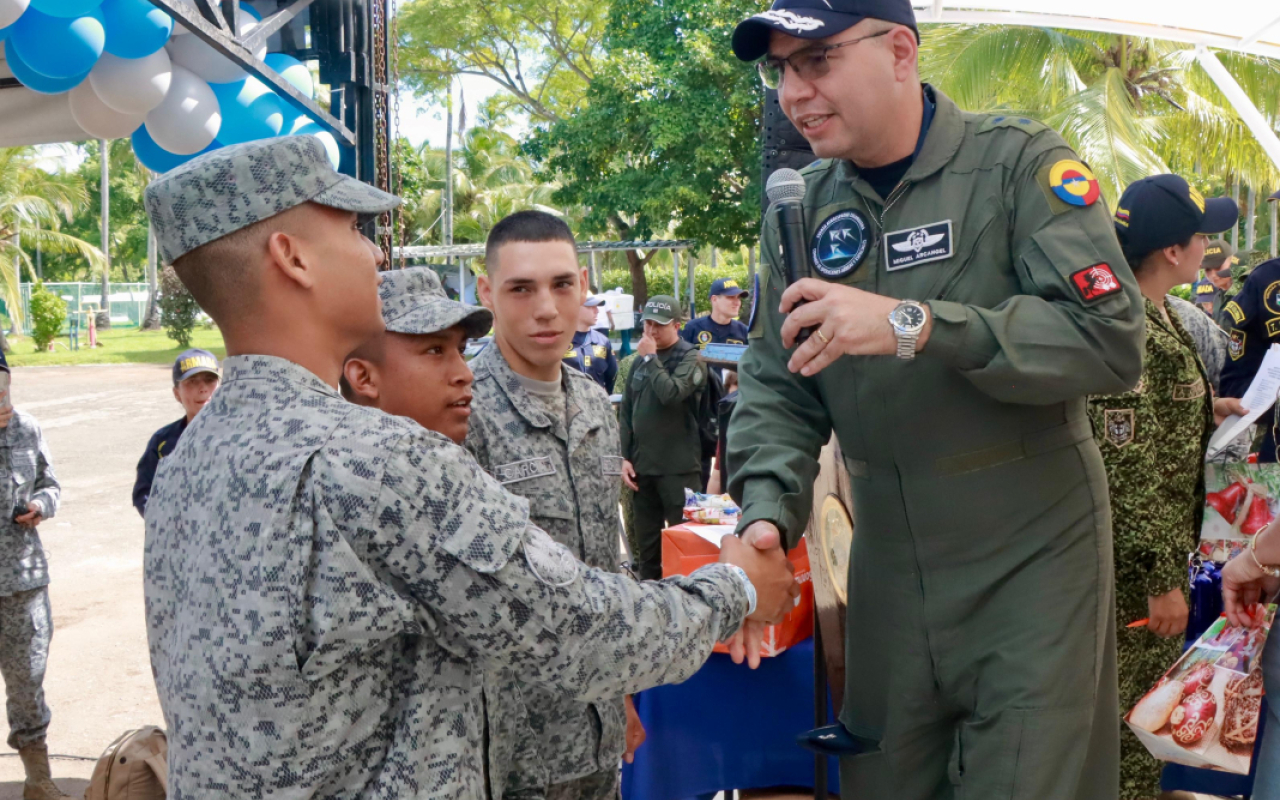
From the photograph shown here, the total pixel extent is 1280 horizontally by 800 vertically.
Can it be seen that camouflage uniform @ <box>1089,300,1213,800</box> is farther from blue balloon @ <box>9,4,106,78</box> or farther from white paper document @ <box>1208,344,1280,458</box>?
blue balloon @ <box>9,4,106,78</box>

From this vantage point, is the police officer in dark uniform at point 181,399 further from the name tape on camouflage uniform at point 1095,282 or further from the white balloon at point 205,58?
the name tape on camouflage uniform at point 1095,282

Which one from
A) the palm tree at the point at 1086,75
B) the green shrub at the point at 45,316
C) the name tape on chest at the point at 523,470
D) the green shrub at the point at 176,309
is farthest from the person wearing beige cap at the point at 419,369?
the green shrub at the point at 45,316

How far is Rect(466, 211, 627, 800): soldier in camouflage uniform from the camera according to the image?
8.39 feet

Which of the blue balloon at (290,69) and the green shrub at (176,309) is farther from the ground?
the blue balloon at (290,69)

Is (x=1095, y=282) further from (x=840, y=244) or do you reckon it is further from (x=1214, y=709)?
(x=1214, y=709)

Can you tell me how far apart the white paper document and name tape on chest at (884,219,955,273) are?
2116 mm

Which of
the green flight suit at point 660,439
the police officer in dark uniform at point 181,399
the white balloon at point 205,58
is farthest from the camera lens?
the green flight suit at point 660,439

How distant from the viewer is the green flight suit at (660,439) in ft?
24.5

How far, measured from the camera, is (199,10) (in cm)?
507

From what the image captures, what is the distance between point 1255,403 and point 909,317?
100.0 inches

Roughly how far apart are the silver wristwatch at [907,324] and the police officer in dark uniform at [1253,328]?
3746 mm

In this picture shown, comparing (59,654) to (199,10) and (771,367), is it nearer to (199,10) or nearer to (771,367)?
(199,10)

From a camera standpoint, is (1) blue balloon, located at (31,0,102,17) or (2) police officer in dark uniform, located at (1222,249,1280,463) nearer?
(1) blue balloon, located at (31,0,102,17)

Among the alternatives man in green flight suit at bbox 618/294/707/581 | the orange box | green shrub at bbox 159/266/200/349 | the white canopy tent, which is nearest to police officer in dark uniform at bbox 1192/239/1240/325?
the white canopy tent
